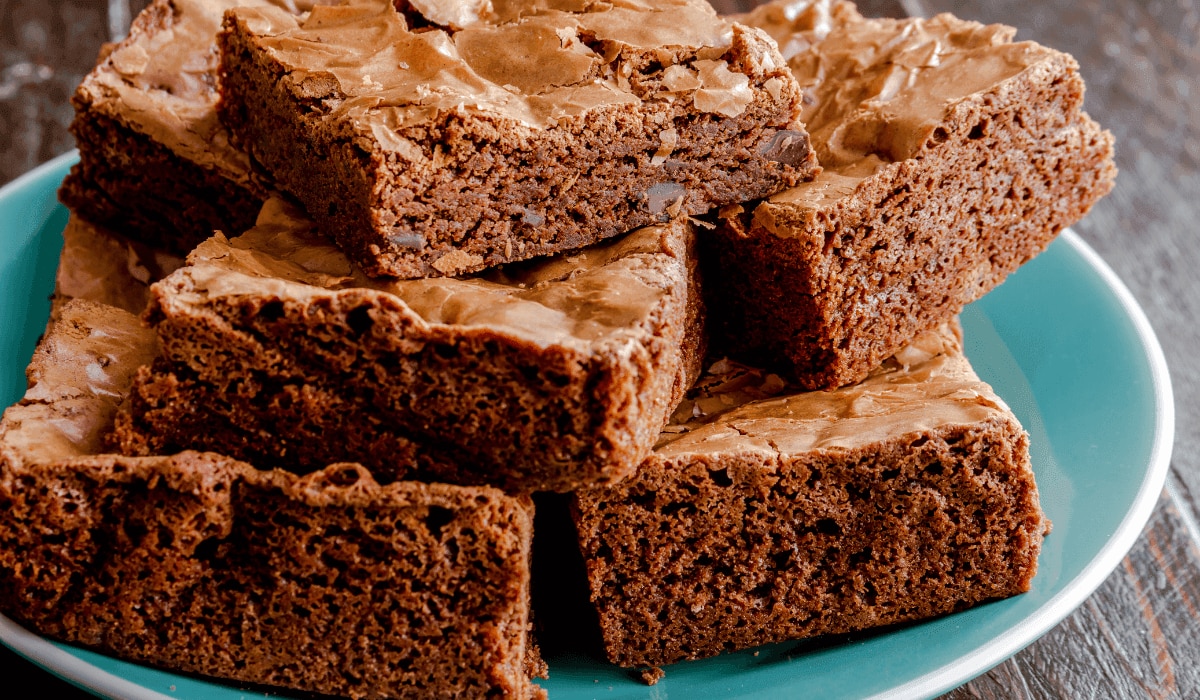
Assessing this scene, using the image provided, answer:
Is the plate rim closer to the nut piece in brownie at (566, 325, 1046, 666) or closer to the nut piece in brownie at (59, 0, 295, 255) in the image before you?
the nut piece in brownie at (566, 325, 1046, 666)

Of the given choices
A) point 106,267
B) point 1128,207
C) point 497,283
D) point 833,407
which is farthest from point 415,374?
point 1128,207

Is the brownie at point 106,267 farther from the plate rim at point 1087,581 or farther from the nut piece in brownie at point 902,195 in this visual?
the plate rim at point 1087,581

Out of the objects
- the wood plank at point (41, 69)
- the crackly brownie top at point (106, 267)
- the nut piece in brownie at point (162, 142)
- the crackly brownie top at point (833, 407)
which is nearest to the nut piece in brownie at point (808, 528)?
the crackly brownie top at point (833, 407)

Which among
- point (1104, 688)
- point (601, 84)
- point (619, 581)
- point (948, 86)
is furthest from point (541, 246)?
point (1104, 688)

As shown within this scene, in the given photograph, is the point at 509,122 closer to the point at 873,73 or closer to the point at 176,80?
the point at 873,73

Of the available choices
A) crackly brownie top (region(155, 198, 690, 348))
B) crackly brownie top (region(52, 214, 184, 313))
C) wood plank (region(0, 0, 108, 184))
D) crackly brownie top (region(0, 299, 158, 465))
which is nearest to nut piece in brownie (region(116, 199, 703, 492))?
crackly brownie top (region(155, 198, 690, 348))

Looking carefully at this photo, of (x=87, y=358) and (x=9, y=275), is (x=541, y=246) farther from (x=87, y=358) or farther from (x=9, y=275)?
(x=9, y=275)
